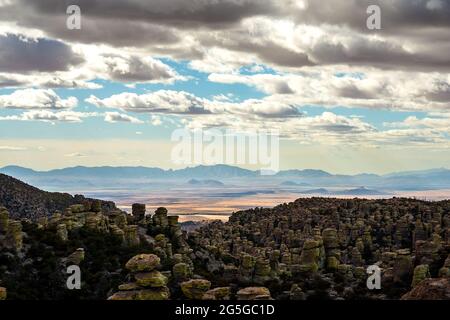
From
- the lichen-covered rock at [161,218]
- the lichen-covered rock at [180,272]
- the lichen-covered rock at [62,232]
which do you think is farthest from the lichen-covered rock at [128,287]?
the lichen-covered rock at [161,218]

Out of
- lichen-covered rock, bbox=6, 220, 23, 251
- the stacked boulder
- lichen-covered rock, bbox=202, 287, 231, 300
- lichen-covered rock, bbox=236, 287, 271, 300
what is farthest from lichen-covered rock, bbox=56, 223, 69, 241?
lichen-covered rock, bbox=236, 287, 271, 300

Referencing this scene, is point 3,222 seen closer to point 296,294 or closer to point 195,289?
point 195,289

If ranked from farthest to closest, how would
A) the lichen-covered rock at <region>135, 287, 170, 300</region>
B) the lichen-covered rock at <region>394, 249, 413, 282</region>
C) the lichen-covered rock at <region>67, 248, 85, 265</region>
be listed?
the lichen-covered rock at <region>394, 249, 413, 282</region>
the lichen-covered rock at <region>67, 248, 85, 265</region>
the lichen-covered rock at <region>135, 287, 170, 300</region>

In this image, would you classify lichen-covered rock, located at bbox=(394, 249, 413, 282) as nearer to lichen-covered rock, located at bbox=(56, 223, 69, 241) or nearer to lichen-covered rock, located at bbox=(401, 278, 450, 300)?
lichen-covered rock, located at bbox=(401, 278, 450, 300)
